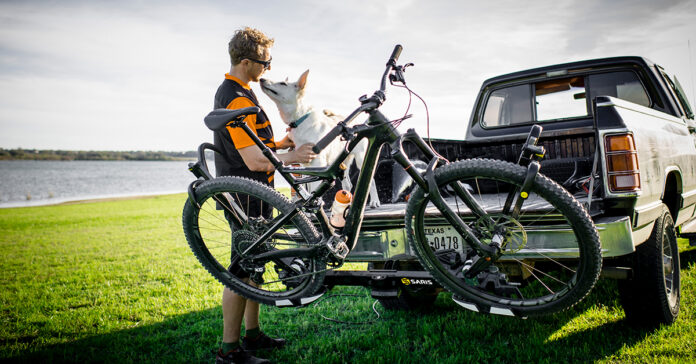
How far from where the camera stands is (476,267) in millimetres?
2232

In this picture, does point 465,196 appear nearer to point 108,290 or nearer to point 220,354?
point 220,354

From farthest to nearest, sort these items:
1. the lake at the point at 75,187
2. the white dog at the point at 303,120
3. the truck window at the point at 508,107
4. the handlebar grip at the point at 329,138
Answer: the lake at the point at 75,187
the truck window at the point at 508,107
the white dog at the point at 303,120
the handlebar grip at the point at 329,138

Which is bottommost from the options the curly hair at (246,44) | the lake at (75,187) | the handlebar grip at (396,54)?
the lake at (75,187)

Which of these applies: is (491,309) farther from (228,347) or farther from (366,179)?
(228,347)

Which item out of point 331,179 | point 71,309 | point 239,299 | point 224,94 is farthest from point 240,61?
point 71,309

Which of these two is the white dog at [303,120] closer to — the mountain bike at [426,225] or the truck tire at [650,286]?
the mountain bike at [426,225]

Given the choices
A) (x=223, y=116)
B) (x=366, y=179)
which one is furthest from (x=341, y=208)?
(x=223, y=116)

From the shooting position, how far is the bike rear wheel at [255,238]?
2.55 meters

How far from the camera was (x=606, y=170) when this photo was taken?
7.80 ft

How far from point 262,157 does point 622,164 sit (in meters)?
2.30

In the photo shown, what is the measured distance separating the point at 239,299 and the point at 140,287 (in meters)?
3.26

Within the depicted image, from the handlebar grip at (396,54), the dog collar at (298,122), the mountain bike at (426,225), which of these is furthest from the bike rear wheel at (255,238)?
the dog collar at (298,122)

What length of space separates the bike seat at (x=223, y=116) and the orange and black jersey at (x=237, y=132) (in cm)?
20

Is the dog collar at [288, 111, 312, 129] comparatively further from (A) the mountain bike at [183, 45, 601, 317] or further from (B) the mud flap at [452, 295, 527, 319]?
(B) the mud flap at [452, 295, 527, 319]
